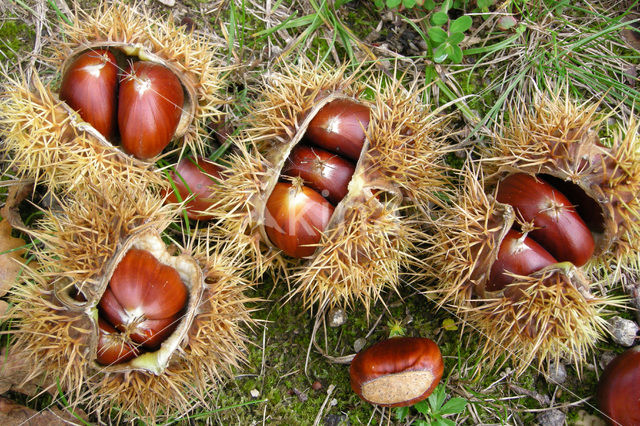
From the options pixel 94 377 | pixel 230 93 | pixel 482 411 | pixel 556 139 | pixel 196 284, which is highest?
pixel 556 139

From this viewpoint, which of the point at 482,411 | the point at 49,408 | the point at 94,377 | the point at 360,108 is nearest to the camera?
the point at 94,377

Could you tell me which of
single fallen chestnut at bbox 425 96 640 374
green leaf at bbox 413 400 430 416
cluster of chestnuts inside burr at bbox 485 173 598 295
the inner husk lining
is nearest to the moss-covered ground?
green leaf at bbox 413 400 430 416

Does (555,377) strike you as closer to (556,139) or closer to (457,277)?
(457,277)

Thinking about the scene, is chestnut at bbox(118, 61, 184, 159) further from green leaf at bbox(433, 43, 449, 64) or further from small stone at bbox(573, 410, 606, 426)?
small stone at bbox(573, 410, 606, 426)

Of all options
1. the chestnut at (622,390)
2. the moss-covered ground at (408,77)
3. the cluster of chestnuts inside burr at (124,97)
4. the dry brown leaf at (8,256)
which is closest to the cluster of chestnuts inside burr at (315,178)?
the moss-covered ground at (408,77)

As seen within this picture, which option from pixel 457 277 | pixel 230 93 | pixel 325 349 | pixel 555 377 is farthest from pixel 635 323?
pixel 230 93

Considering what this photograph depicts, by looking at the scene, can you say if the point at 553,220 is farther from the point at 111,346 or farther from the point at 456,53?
the point at 111,346
